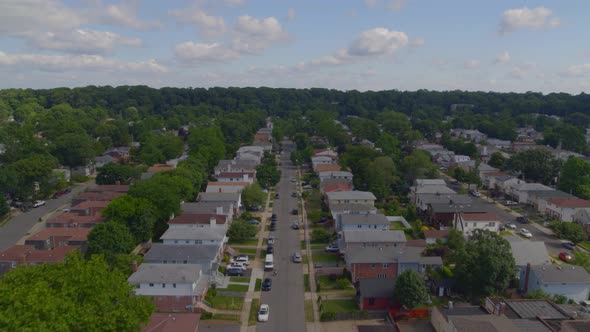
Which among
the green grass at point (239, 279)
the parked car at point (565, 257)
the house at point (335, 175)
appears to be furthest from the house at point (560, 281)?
the house at point (335, 175)

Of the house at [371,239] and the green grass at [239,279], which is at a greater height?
the house at [371,239]

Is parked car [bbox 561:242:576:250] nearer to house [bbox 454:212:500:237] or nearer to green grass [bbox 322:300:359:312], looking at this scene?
house [bbox 454:212:500:237]

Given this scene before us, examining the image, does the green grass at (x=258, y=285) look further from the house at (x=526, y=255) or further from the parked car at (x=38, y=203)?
the parked car at (x=38, y=203)

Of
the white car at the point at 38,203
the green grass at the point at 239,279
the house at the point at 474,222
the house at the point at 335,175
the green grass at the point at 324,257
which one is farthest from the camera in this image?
the house at the point at 335,175

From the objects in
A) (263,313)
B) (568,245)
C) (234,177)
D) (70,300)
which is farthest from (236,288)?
(568,245)

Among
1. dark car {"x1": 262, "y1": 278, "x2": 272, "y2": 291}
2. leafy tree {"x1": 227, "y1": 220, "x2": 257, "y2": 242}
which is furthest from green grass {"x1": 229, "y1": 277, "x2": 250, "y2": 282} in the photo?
leafy tree {"x1": 227, "y1": 220, "x2": 257, "y2": 242}

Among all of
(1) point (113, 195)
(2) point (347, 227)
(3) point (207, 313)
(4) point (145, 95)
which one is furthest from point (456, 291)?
(4) point (145, 95)

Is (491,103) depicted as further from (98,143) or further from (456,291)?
(456,291)
